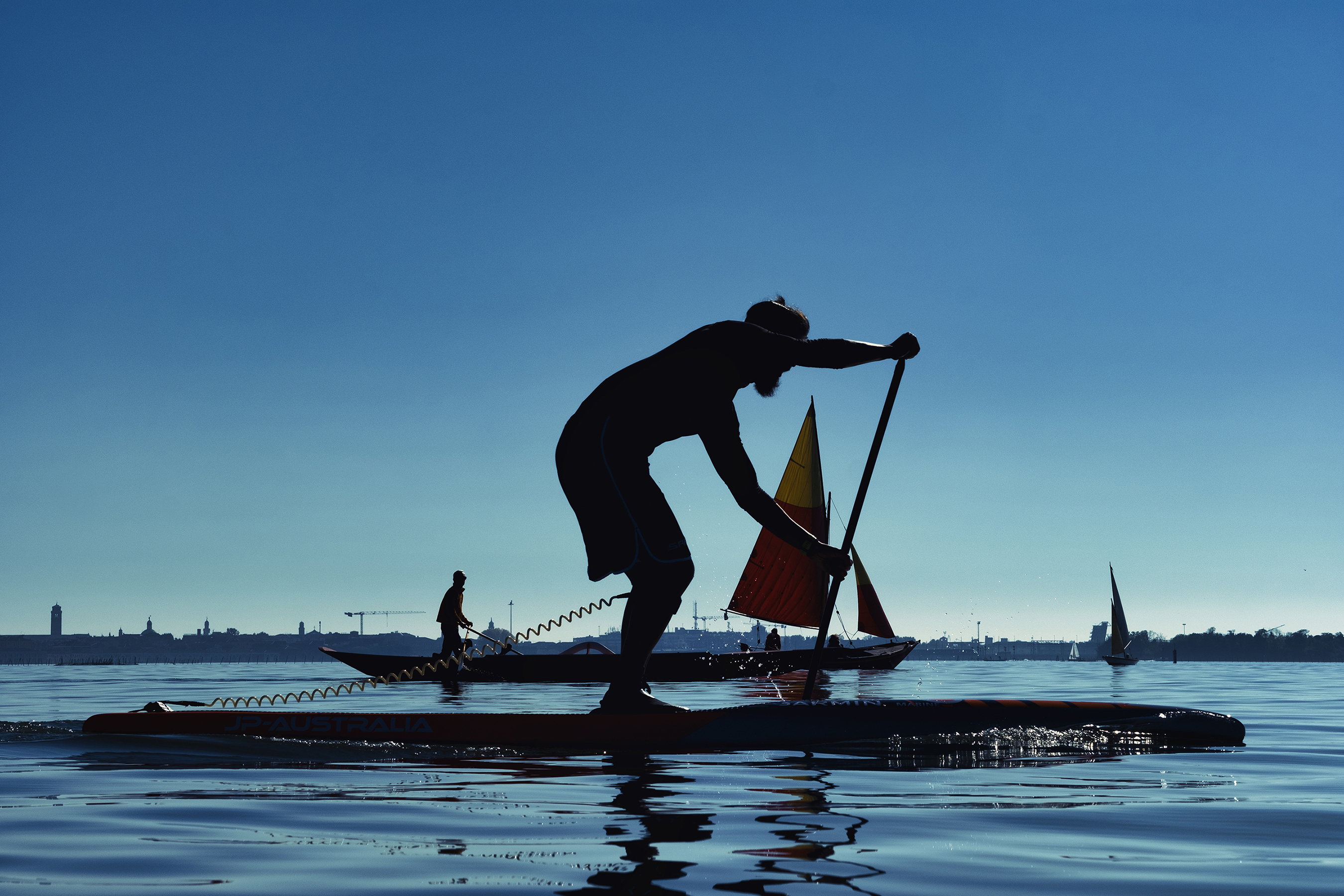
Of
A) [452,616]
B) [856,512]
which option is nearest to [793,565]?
[452,616]

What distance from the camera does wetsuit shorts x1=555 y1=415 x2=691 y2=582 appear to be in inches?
221

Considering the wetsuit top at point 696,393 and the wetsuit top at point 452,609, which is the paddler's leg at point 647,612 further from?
the wetsuit top at point 452,609

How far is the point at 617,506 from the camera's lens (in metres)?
5.67

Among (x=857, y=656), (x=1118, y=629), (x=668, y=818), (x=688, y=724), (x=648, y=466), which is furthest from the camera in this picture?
(x=1118, y=629)

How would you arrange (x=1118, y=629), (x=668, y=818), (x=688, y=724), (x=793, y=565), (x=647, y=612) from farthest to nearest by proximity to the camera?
(x=1118, y=629), (x=793, y=565), (x=647, y=612), (x=688, y=724), (x=668, y=818)

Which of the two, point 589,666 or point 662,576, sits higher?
point 662,576

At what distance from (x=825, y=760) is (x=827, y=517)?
109ft

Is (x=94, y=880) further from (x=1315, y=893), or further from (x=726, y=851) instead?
(x=1315, y=893)

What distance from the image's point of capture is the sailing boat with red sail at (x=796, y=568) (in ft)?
114

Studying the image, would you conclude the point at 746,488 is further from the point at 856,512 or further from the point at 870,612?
the point at 870,612

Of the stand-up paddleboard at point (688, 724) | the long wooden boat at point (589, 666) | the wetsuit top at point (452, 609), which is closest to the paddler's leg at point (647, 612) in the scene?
the stand-up paddleboard at point (688, 724)

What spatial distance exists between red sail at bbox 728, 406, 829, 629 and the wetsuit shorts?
1103 inches

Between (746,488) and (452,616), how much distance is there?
1536cm

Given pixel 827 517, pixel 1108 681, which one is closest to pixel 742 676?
pixel 1108 681
